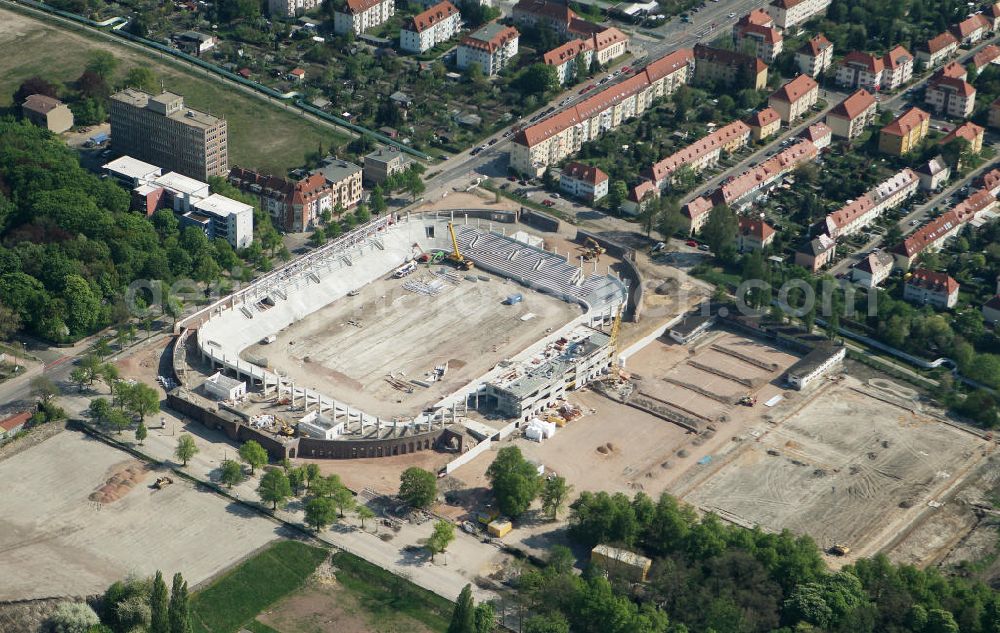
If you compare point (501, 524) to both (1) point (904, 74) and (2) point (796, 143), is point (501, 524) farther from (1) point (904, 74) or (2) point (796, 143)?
(1) point (904, 74)

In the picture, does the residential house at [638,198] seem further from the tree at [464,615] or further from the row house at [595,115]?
the tree at [464,615]

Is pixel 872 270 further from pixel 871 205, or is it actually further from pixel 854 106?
pixel 854 106

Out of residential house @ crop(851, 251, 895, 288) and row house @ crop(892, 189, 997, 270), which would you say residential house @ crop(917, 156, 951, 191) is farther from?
residential house @ crop(851, 251, 895, 288)

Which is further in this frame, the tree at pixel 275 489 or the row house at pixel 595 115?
the row house at pixel 595 115

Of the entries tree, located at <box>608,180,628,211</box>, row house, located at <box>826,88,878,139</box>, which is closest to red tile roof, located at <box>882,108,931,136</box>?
row house, located at <box>826,88,878,139</box>

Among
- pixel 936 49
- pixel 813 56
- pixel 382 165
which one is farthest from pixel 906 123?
pixel 382 165

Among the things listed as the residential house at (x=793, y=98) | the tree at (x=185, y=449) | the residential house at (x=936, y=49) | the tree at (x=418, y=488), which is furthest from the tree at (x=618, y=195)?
the tree at (x=185, y=449)

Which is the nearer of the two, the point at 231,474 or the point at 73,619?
the point at 73,619
